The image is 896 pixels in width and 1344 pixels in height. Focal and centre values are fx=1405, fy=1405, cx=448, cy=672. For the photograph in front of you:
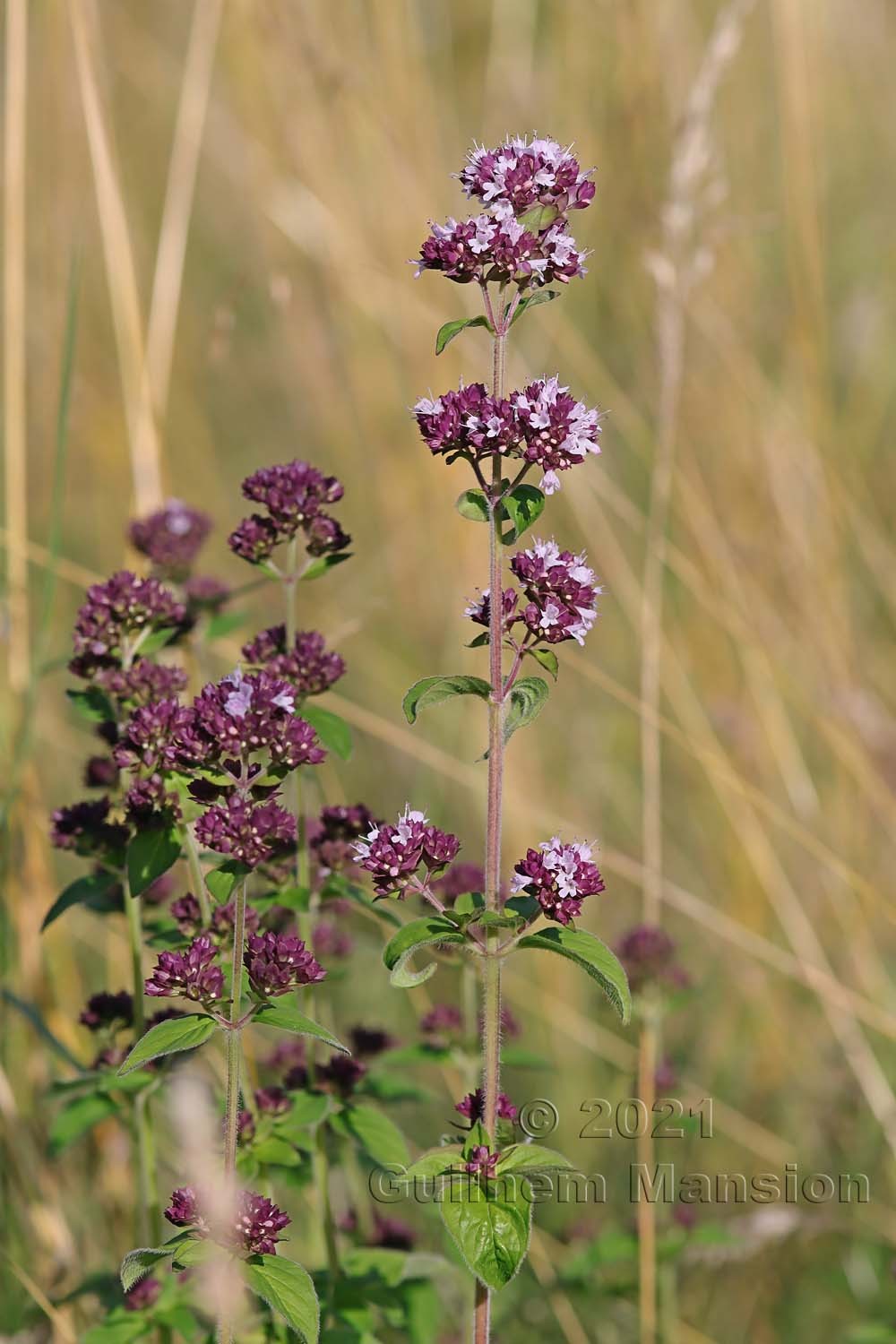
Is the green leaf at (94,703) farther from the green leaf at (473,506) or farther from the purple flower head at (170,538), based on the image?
the green leaf at (473,506)

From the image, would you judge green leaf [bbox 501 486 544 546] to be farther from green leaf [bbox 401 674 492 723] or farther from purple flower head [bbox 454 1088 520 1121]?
purple flower head [bbox 454 1088 520 1121]

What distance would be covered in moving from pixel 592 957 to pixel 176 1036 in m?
0.46

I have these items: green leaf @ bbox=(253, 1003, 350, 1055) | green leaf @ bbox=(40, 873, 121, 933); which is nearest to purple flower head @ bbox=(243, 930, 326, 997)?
green leaf @ bbox=(253, 1003, 350, 1055)

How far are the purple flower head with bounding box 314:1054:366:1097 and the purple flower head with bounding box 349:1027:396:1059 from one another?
0.21 m

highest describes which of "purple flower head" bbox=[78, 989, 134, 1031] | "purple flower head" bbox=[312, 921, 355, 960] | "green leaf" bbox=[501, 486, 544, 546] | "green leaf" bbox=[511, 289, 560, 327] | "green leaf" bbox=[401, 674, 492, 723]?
"green leaf" bbox=[511, 289, 560, 327]

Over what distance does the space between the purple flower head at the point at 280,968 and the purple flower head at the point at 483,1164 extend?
10.9 inches

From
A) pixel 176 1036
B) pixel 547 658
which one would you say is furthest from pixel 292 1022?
pixel 547 658

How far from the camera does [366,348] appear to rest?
4.92m

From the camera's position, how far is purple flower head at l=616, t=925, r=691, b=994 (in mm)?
2750

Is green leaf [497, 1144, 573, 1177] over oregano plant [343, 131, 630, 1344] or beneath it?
beneath

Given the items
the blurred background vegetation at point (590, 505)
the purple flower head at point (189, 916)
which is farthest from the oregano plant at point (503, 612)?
the blurred background vegetation at point (590, 505)

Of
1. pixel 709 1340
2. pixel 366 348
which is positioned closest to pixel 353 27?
pixel 366 348

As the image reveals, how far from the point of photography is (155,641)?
2123mm

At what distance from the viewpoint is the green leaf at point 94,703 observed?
6.80 feet
